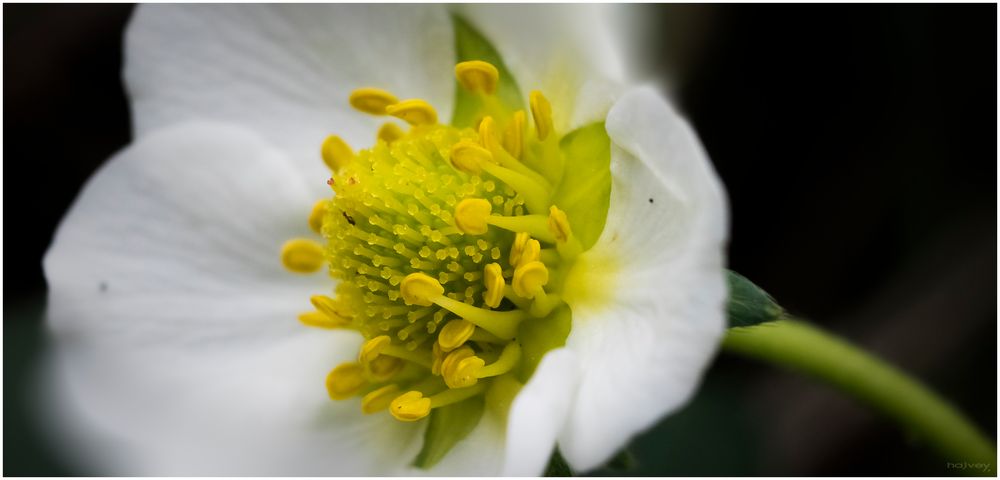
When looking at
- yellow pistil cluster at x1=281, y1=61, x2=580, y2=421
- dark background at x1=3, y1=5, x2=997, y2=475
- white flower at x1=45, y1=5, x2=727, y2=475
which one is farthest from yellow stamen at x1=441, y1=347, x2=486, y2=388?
dark background at x1=3, y1=5, x2=997, y2=475

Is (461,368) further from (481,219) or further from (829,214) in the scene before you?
(829,214)

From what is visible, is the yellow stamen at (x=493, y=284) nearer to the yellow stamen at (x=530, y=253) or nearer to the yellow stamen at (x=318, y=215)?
the yellow stamen at (x=530, y=253)

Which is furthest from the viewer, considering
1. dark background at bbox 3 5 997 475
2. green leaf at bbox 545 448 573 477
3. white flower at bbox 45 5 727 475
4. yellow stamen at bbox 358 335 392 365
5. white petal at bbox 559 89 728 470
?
dark background at bbox 3 5 997 475

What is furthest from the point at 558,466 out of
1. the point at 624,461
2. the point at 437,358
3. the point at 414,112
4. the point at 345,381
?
the point at 414,112

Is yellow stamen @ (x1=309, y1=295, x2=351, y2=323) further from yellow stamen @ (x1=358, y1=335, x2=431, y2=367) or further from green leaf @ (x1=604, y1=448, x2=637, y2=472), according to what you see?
green leaf @ (x1=604, y1=448, x2=637, y2=472)

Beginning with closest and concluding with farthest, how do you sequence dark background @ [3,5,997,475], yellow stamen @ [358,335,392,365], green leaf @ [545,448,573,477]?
1. green leaf @ [545,448,573,477]
2. yellow stamen @ [358,335,392,365]
3. dark background @ [3,5,997,475]

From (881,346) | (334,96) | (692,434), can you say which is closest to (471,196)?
(334,96)

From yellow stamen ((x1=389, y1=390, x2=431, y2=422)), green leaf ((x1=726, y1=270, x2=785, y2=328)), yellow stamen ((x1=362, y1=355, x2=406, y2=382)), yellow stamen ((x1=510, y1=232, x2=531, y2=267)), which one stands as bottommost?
yellow stamen ((x1=362, y1=355, x2=406, y2=382))
